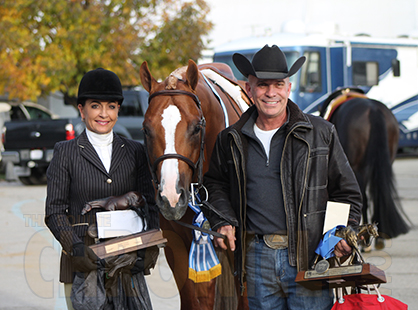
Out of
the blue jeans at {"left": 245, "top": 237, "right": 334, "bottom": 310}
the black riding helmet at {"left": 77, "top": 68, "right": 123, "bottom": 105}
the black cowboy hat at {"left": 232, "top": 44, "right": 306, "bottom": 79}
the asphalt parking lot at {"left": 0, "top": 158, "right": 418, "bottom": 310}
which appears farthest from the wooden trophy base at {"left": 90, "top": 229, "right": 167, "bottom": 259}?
the asphalt parking lot at {"left": 0, "top": 158, "right": 418, "bottom": 310}

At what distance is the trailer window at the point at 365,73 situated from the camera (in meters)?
14.8

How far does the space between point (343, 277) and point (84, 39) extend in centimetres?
1432

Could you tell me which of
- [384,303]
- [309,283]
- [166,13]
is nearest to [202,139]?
[309,283]

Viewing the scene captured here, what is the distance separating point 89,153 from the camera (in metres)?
2.93

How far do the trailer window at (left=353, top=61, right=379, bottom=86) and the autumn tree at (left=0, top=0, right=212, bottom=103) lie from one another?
5.27 metres

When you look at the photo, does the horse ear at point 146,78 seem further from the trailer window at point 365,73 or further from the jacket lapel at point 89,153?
the trailer window at point 365,73

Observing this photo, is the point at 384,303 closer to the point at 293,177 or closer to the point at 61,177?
the point at 293,177

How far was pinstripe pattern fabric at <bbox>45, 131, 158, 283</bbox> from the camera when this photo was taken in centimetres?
282

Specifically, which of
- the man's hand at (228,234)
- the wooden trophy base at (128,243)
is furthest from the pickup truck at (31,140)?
the man's hand at (228,234)

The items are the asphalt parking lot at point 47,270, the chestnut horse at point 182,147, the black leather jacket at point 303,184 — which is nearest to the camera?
the black leather jacket at point 303,184

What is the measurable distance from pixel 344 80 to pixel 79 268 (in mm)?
12957

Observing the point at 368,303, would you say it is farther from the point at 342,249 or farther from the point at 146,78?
the point at 146,78

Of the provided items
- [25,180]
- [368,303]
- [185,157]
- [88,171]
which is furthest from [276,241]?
[25,180]

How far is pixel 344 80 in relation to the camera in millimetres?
14555
